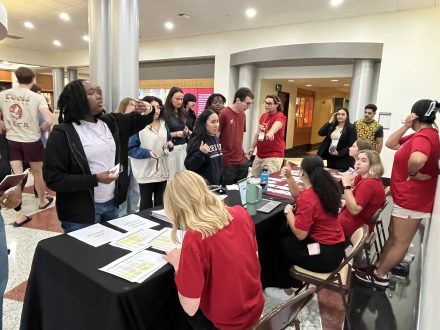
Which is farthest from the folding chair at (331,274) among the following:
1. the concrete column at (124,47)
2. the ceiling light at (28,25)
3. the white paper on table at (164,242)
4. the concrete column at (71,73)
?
the concrete column at (71,73)

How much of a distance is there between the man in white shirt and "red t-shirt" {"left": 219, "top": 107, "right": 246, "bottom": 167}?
6.65 feet

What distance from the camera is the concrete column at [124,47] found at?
10.3ft

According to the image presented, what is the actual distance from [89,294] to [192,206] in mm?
520

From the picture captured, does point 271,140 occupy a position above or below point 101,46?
below

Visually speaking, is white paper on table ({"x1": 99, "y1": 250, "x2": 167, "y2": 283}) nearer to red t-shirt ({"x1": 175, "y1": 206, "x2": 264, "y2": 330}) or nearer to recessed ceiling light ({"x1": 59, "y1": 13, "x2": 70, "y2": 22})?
red t-shirt ({"x1": 175, "y1": 206, "x2": 264, "y2": 330})

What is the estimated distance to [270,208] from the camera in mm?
2096

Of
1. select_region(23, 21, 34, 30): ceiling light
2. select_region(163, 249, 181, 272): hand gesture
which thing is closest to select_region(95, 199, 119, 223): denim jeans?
select_region(163, 249, 181, 272): hand gesture

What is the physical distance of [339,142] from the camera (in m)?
4.07

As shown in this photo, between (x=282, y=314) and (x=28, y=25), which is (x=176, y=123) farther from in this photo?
(x=28, y=25)

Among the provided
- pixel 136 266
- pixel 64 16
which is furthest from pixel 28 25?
pixel 136 266

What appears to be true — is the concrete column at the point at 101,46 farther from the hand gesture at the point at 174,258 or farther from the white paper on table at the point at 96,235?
the hand gesture at the point at 174,258

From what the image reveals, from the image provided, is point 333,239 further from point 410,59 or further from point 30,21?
point 30,21

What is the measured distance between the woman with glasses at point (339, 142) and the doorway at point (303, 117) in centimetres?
600

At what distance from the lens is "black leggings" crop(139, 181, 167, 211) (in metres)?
2.76
